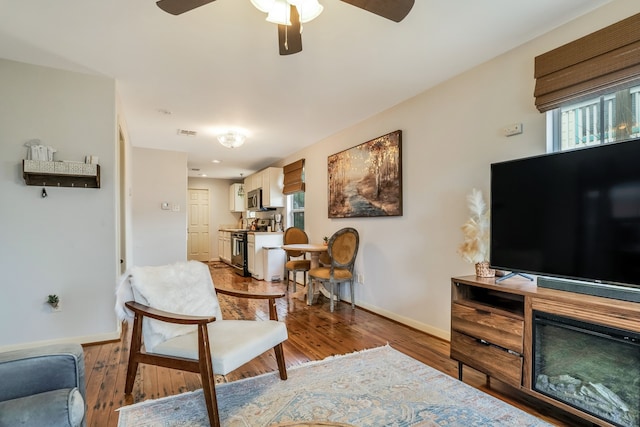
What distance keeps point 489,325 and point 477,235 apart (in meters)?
0.62

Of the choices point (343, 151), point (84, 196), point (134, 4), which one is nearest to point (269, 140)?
point (343, 151)

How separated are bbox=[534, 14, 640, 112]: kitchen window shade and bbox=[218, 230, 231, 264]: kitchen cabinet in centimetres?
693

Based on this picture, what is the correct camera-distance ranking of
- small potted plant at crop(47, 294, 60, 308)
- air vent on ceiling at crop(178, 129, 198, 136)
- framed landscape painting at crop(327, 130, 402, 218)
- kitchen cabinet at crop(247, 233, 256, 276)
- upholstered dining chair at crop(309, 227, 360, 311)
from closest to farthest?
small potted plant at crop(47, 294, 60, 308), framed landscape painting at crop(327, 130, 402, 218), upholstered dining chair at crop(309, 227, 360, 311), air vent on ceiling at crop(178, 129, 198, 136), kitchen cabinet at crop(247, 233, 256, 276)

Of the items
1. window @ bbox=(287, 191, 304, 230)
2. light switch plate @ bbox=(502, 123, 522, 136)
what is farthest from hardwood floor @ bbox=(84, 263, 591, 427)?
window @ bbox=(287, 191, 304, 230)

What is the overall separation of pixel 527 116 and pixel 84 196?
12.1ft

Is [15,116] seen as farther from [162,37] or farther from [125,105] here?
[162,37]

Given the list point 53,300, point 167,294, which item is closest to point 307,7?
point 167,294

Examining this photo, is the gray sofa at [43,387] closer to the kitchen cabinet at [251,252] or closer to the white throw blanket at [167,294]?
the white throw blanket at [167,294]

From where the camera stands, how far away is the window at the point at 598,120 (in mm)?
1830

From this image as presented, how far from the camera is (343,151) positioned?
174 inches

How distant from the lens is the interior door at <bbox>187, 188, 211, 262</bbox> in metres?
8.95

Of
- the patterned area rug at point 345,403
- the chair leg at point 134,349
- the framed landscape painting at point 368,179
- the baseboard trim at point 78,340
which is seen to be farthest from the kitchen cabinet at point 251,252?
the chair leg at point 134,349

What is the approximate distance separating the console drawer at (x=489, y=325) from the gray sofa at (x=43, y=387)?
208 centimetres

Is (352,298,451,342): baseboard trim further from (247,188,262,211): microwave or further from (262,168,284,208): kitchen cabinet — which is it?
(247,188,262,211): microwave
